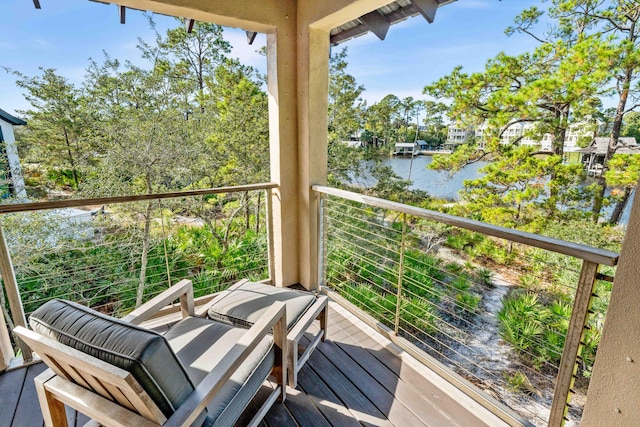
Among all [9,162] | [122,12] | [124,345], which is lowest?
[124,345]

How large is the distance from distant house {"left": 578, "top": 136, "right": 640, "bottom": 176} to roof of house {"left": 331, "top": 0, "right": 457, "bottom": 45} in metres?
5.54

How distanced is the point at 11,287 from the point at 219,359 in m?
1.43

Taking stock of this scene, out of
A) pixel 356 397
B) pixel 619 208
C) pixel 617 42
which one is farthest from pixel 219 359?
pixel 617 42

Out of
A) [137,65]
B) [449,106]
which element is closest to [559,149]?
[449,106]

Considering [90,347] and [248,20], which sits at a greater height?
[248,20]

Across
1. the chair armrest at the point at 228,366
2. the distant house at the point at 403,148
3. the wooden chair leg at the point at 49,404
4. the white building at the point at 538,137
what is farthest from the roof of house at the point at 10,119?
the white building at the point at 538,137

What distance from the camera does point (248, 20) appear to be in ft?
7.22

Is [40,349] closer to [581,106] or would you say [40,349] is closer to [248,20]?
[248,20]

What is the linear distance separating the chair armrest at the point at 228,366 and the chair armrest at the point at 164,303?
0.53m

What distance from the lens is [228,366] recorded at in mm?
1060

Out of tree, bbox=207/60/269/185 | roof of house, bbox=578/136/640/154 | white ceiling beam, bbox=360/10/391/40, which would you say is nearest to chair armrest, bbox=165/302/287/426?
white ceiling beam, bbox=360/10/391/40

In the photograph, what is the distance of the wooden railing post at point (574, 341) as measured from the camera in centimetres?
114

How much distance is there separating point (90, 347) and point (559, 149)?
25.6 feet

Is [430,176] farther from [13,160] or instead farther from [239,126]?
[13,160]
